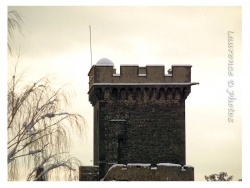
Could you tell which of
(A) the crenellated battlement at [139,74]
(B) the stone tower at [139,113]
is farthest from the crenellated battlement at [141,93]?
(A) the crenellated battlement at [139,74]

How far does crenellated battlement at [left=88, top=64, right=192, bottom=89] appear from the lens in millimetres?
29688

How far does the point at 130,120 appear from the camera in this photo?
2959 cm

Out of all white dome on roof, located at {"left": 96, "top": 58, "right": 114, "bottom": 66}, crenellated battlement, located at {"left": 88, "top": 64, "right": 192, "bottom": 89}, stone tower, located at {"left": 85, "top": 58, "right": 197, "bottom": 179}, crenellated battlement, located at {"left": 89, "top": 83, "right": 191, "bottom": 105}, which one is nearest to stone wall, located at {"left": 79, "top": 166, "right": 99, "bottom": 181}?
stone tower, located at {"left": 85, "top": 58, "right": 197, "bottom": 179}

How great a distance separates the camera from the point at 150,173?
84.3 ft

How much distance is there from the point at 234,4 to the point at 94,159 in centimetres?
1114

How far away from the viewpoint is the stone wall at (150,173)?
2556 cm

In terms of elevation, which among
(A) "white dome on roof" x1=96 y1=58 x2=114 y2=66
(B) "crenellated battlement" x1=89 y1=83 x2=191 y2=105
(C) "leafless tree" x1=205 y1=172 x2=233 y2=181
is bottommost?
(C) "leafless tree" x1=205 y1=172 x2=233 y2=181

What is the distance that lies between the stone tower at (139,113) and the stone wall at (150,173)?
322 cm

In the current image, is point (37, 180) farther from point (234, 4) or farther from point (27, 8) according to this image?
point (234, 4)

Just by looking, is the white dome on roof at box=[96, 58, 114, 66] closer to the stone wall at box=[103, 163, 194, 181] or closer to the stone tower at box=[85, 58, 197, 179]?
the stone tower at box=[85, 58, 197, 179]

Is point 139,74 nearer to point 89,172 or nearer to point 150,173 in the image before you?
point 89,172

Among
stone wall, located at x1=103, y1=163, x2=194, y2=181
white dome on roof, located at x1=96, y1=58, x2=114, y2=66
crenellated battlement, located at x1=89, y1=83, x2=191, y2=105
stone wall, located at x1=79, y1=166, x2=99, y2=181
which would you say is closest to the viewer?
stone wall, located at x1=103, y1=163, x2=194, y2=181
